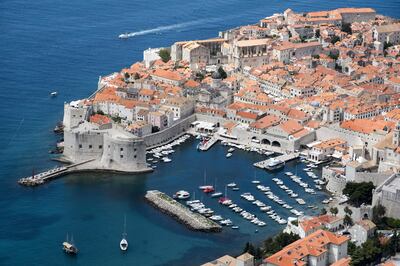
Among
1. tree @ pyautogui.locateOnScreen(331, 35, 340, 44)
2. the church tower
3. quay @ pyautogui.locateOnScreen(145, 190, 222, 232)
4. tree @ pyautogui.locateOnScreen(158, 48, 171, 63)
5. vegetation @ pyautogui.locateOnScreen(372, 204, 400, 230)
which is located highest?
tree @ pyautogui.locateOnScreen(331, 35, 340, 44)

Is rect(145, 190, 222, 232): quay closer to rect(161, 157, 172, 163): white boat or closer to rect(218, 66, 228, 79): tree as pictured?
rect(161, 157, 172, 163): white boat

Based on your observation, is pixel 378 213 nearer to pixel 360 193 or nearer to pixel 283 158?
pixel 360 193

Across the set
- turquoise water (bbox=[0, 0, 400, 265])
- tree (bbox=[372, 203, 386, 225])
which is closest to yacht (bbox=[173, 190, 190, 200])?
turquoise water (bbox=[0, 0, 400, 265])

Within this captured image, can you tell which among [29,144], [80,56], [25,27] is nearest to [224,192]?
[29,144]

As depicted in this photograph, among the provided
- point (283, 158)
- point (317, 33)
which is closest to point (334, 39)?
point (317, 33)

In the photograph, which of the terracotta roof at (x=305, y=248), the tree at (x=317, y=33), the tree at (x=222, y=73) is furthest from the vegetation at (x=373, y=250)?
the tree at (x=317, y=33)

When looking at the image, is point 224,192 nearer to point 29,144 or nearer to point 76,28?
point 29,144
